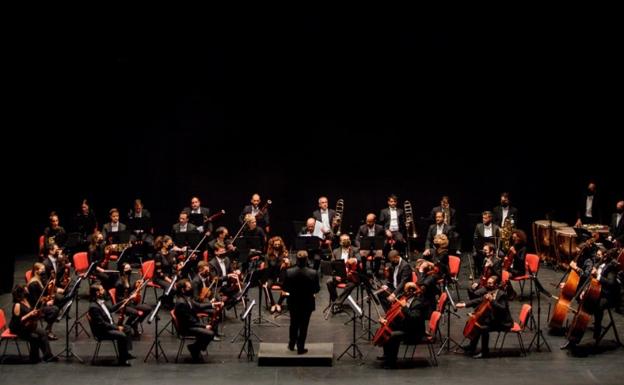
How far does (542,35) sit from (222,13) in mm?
6841

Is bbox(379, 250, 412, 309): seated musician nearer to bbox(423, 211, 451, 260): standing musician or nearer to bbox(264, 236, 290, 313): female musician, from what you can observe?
bbox(264, 236, 290, 313): female musician

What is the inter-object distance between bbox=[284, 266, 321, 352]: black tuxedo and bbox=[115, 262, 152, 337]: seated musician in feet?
7.14

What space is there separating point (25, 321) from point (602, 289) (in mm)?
8179

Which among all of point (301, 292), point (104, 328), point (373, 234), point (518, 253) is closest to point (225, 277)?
point (301, 292)

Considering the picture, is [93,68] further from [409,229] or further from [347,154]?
[409,229]

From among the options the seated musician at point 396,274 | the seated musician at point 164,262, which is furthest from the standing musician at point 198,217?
the seated musician at point 396,274

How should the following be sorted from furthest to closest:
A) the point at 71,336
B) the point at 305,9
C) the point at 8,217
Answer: the point at 305,9
the point at 8,217
the point at 71,336

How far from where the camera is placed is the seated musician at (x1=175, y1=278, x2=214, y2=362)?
13031 millimetres

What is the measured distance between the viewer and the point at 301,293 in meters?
13.0

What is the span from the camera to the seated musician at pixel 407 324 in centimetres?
1284

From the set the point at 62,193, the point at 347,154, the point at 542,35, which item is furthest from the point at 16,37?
the point at 542,35

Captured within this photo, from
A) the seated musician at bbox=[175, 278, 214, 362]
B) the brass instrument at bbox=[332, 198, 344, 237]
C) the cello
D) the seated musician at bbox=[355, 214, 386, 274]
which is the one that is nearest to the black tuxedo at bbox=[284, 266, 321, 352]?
the seated musician at bbox=[175, 278, 214, 362]

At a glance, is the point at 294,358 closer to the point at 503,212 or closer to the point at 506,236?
the point at 506,236

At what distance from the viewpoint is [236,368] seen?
12.9m
